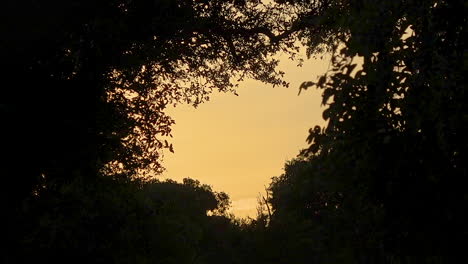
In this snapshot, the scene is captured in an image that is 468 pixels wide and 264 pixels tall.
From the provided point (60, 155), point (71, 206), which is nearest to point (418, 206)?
point (60, 155)

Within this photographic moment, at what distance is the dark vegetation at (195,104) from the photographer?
39.4 feet

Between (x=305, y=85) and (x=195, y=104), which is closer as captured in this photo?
(x=305, y=85)

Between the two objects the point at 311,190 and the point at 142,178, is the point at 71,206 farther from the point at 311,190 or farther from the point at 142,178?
the point at 311,190

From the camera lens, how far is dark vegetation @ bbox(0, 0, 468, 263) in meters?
12.0

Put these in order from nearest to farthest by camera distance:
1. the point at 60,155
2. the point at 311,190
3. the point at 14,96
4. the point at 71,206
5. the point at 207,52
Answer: the point at 14,96 < the point at 60,155 < the point at 71,206 < the point at 207,52 < the point at 311,190

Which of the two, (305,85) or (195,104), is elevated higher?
(195,104)

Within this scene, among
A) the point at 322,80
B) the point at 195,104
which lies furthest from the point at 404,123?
the point at 195,104

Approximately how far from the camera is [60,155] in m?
18.1

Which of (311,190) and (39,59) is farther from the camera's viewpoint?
(311,190)

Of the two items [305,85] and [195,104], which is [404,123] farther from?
[195,104]

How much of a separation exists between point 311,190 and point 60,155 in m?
65.2

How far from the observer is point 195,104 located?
953 inches

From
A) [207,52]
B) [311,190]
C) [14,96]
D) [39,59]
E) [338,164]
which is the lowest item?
[338,164]

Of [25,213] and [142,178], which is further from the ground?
[142,178]
